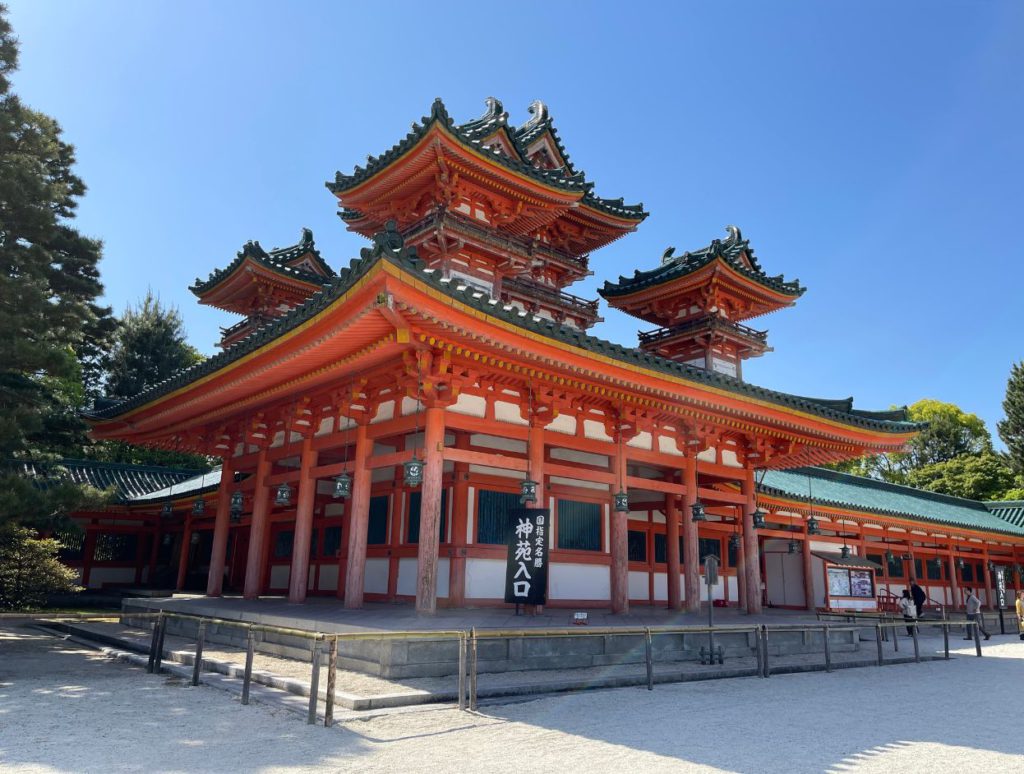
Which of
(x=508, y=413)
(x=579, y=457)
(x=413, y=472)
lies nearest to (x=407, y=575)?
(x=413, y=472)

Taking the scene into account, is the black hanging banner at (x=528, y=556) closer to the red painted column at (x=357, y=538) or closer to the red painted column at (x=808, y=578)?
the red painted column at (x=357, y=538)

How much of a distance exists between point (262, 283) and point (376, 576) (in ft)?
A: 38.2

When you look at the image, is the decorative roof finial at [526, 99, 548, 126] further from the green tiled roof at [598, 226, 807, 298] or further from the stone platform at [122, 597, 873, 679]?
the stone platform at [122, 597, 873, 679]

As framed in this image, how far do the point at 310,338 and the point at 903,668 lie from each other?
12.7 metres

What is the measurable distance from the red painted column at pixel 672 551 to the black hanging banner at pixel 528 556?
580 centimetres

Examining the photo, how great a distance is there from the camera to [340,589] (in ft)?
51.0

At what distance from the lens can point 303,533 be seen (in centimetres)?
1398

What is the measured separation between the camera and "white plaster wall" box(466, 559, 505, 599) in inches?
500

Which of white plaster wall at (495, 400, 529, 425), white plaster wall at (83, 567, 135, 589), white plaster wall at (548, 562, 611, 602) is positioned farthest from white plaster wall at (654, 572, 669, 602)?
white plaster wall at (83, 567, 135, 589)

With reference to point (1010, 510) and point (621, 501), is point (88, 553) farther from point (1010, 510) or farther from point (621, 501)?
point (1010, 510)

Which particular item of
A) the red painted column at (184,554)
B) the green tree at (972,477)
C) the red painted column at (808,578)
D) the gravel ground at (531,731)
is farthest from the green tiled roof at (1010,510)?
the red painted column at (184,554)

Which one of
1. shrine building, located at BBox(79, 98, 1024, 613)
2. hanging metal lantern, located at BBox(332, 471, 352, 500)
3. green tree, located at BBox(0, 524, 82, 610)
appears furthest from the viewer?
green tree, located at BBox(0, 524, 82, 610)

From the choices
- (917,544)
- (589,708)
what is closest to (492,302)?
(589,708)

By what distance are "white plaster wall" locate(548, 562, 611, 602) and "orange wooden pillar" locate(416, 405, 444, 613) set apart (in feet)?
12.1
